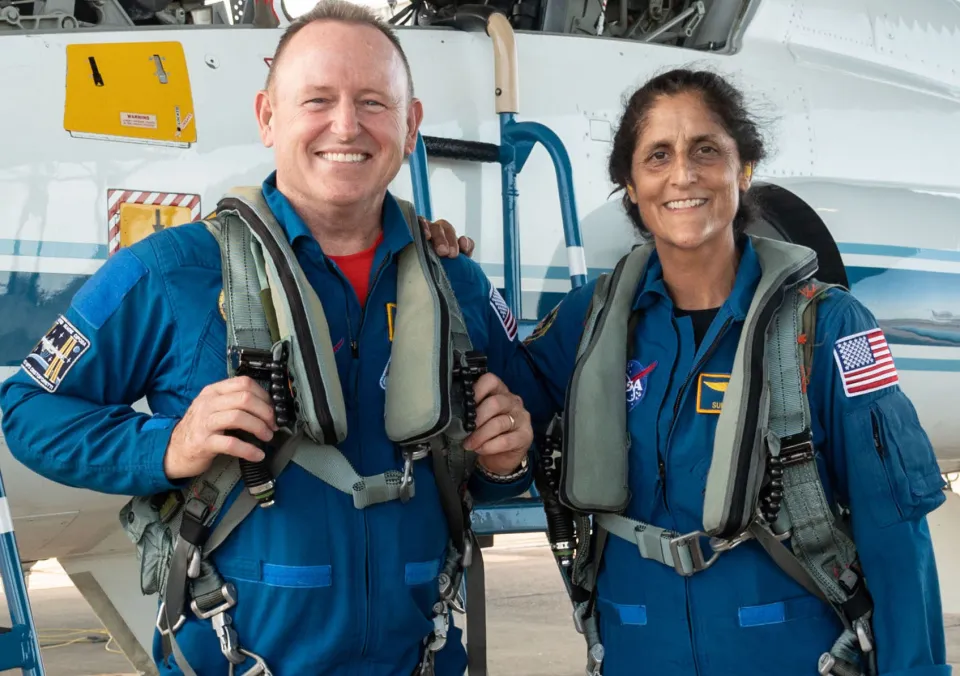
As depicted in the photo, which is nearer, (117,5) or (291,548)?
(291,548)

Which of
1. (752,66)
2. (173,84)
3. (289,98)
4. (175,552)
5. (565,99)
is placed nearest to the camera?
(175,552)

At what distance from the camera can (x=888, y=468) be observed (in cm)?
194

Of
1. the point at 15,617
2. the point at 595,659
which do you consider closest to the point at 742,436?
the point at 595,659

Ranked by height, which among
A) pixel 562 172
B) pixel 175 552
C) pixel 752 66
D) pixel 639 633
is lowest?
pixel 639 633

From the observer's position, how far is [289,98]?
6.29 ft

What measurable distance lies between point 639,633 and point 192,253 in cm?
107

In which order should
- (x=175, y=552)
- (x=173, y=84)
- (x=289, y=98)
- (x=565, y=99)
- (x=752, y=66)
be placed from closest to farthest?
(x=175, y=552)
(x=289, y=98)
(x=173, y=84)
(x=565, y=99)
(x=752, y=66)

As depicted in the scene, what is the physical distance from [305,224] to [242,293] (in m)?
0.20

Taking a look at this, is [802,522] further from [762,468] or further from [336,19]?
[336,19]

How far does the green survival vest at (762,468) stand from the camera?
1.92 m

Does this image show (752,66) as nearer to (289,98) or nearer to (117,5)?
(117,5)

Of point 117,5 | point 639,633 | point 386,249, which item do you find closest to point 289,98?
point 386,249

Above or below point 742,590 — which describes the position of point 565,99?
above

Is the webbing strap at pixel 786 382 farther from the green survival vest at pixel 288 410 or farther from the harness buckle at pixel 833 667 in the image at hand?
the green survival vest at pixel 288 410
